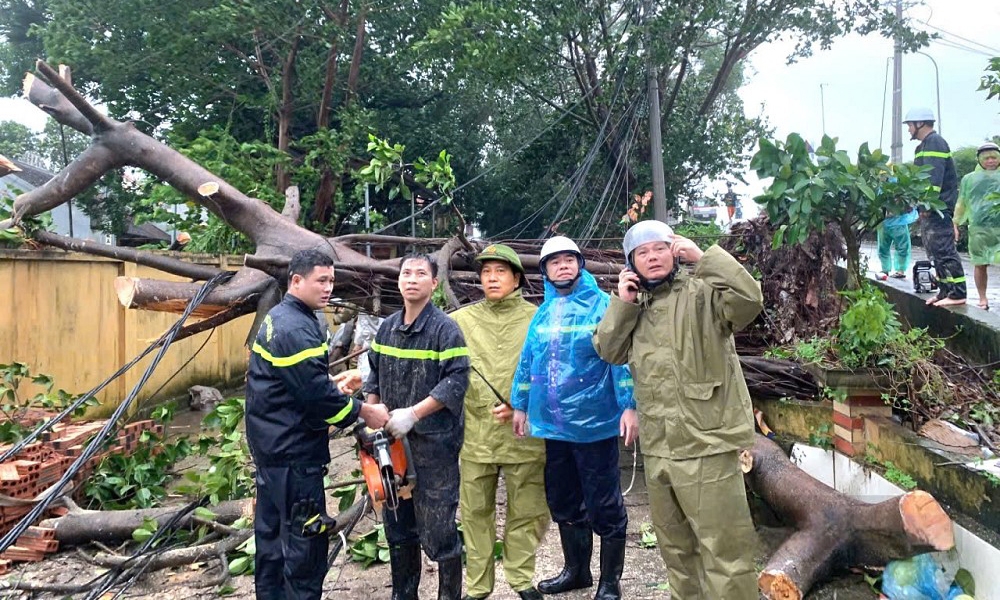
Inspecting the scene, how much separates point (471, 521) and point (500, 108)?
38.5 feet

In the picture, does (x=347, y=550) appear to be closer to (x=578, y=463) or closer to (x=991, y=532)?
(x=578, y=463)

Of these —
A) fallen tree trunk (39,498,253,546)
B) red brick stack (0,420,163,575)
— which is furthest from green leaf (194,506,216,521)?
red brick stack (0,420,163,575)

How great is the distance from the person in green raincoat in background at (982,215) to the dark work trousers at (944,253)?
110 mm

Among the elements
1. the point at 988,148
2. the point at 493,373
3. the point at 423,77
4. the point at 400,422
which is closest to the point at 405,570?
the point at 400,422

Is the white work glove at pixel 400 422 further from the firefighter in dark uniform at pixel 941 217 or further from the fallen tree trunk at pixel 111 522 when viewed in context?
the firefighter in dark uniform at pixel 941 217

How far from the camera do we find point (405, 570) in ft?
10.2

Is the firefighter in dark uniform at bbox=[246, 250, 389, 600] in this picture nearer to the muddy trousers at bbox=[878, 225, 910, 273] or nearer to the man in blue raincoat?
the man in blue raincoat

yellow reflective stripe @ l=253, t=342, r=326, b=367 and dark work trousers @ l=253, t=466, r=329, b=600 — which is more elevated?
yellow reflective stripe @ l=253, t=342, r=326, b=367

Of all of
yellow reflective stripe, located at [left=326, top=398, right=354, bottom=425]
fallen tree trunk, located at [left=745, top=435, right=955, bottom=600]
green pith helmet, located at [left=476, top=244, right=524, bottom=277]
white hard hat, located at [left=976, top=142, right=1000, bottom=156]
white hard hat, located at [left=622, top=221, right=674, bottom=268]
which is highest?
white hard hat, located at [left=976, top=142, right=1000, bottom=156]

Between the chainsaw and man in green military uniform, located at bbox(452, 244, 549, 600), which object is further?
man in green military uniform, located at bbox(452, 244, 549, 600)

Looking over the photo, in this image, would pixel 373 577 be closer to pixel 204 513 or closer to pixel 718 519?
pixel 204 513

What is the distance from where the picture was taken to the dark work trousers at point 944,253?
15.7ft

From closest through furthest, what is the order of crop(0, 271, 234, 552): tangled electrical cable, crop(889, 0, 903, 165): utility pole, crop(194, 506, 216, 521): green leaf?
crop(0, 271, 234, 552): tangled electrical cable
crop(194, 506, 216, 521): green leaf
crop(889, 0, 903, 165): utility pole

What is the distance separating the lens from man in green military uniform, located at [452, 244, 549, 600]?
10.5ft
